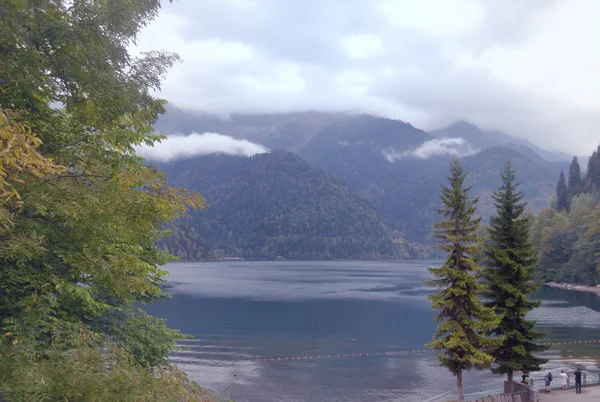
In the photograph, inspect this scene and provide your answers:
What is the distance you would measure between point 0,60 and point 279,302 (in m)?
102

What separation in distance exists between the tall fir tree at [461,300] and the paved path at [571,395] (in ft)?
15.6

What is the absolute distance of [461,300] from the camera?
29828 mm

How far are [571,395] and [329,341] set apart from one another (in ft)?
132

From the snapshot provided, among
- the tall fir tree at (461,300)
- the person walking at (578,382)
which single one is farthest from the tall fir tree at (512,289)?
the person walking at (578,382)

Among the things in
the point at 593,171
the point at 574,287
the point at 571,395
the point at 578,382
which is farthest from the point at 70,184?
the point at 593,171

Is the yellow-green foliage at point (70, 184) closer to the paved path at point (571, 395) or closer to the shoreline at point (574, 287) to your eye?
the paved path at point (571, 395)

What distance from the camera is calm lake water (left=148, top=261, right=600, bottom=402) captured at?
45094 mm

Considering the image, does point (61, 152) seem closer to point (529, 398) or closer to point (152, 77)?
point (152, 77)

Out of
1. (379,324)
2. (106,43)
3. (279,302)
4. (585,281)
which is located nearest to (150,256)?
(106,43)

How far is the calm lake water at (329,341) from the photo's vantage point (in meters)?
45.1

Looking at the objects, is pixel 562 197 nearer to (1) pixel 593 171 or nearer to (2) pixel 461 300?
(1) pixel 593 171

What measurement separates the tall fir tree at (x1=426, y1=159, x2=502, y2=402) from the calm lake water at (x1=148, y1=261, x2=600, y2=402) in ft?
45.8

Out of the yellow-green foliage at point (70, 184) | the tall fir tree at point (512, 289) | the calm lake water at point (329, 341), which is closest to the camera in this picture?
the yellow-green foliage at point (70, 184)

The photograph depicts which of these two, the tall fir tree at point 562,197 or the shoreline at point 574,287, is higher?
the tall fir tree at point 562,197
